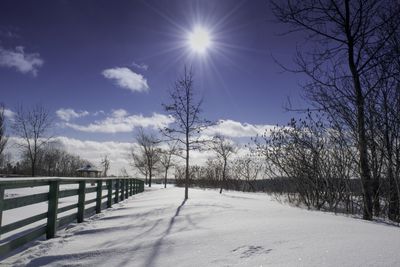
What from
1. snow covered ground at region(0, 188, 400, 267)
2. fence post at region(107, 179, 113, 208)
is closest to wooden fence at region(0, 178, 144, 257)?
snow covered ground at region(0, 188, 400, 267)

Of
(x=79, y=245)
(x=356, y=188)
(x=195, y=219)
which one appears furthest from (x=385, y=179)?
(x=79, y=245)

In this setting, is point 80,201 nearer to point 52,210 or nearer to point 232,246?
point 52,210

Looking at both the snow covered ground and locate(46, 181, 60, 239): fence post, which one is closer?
the snow covered ground

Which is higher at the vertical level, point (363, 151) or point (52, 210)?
point (363, 151)

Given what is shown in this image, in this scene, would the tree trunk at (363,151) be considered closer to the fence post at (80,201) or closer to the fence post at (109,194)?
the fence post at (80,201)

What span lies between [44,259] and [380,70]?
23.1 feet

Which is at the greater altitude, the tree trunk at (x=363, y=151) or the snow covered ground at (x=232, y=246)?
the tree trunk at (x=363, y=151)

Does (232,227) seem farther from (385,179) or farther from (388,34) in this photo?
(388,34)

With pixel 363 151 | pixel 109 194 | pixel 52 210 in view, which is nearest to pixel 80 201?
pixel 52 210

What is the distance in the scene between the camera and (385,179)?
7.30 meters

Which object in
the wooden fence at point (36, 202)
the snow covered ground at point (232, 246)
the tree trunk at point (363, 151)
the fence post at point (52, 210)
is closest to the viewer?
the snow covered ground at point (232, 246)

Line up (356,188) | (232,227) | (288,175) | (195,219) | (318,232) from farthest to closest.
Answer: (288,175) → (356,188) → (195,219) → (232,227) → (318,232)

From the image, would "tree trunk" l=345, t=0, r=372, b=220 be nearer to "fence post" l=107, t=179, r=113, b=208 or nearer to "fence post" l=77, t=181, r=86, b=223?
"fence post" l=77, t=181, r=86, b=223

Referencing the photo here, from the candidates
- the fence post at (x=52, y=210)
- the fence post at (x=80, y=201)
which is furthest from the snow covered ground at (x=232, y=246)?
the fence post at (x=80, y=201)
